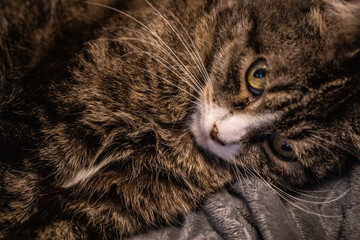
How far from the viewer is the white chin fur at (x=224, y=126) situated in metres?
0.91

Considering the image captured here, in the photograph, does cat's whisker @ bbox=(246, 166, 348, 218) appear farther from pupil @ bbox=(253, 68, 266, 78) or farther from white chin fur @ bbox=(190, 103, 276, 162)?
pupil @ bbox=(253, 68, 266, 78)

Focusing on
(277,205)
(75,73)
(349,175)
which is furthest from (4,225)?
(349,175)

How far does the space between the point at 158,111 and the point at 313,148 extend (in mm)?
471

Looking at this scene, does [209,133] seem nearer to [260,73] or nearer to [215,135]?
[215,135]

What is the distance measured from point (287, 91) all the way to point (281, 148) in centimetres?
19

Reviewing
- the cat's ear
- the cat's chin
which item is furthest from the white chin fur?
the cat's ear

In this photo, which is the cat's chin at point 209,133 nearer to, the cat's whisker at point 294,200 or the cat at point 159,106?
the cat at point 159,106

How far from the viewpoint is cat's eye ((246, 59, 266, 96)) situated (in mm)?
917

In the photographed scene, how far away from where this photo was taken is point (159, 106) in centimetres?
102

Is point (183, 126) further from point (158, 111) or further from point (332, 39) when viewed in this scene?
point (332, 39)

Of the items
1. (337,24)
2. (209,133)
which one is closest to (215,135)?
(209,133)

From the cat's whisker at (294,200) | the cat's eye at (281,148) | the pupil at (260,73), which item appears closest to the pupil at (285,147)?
the cat's eye at (281,148)

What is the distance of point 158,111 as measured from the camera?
1.01 m

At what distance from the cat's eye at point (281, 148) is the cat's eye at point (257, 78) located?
0.51 ft
